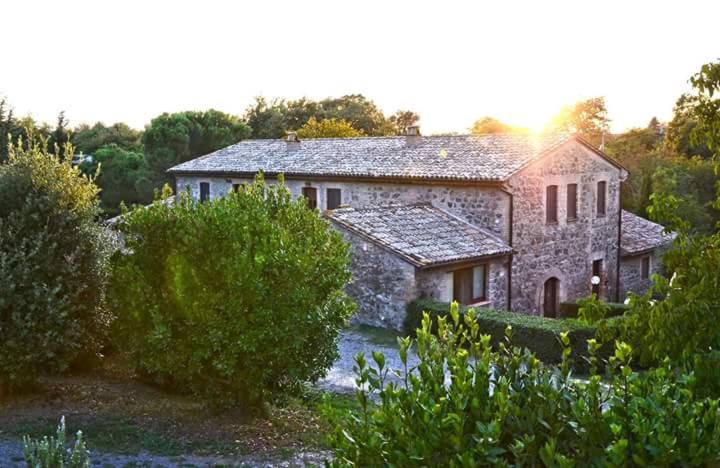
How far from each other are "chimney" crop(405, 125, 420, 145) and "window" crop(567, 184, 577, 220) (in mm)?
5965

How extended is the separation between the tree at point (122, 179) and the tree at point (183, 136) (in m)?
0.96

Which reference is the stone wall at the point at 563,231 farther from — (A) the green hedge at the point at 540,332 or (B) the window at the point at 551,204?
(A) the green hedge at the point at 540,332

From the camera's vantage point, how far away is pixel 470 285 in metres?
20.3

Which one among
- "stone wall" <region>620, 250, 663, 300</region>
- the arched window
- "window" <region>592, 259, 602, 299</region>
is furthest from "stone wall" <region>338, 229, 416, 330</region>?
"stone wall" <region>620, 250, 663, 300</region>

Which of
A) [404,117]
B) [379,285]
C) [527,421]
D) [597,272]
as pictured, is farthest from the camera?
[404,117]

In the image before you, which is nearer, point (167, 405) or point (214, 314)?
point (214, 314)

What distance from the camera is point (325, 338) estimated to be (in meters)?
10.5

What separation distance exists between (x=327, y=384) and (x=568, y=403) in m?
10.4

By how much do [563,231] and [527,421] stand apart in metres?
20.5

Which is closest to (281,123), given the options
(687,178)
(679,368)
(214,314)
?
(687,178)

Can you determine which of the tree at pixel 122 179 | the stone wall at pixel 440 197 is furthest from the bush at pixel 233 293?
the tree at pixel 122 179

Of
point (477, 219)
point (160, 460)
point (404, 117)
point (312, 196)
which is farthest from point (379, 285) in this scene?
point (404, 117)

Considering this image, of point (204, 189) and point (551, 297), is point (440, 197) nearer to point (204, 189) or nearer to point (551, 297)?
point (551, 297)

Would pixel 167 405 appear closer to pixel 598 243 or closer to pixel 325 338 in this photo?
pixel 325 338
